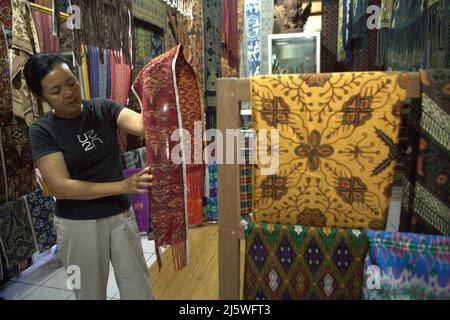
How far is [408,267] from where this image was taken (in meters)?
0.78

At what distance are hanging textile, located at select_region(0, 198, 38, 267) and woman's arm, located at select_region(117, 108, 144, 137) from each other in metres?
1.00

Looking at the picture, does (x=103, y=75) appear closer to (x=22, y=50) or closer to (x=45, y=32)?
(x=45, y=32)

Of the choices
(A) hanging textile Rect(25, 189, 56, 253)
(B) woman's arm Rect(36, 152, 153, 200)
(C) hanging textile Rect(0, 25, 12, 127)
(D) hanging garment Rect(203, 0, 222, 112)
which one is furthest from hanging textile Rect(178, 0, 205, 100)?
(B) woman's arm Rect(36, 152, 153, 200)

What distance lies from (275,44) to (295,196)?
3330mm

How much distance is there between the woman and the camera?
3.41 ft

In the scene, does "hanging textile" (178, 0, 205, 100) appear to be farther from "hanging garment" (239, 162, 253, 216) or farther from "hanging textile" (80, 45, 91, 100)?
"hanging garment" (239, 162, 253, 216)

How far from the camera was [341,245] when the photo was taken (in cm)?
83

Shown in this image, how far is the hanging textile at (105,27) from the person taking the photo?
188 cm

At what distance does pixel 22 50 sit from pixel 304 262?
5.89 ft

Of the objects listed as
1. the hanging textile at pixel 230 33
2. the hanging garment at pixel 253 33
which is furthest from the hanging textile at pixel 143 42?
the hanging garment at pixel 253 33

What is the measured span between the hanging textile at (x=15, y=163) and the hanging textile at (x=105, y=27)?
0.54 m

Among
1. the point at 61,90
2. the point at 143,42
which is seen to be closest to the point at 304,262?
the point at 61,90
